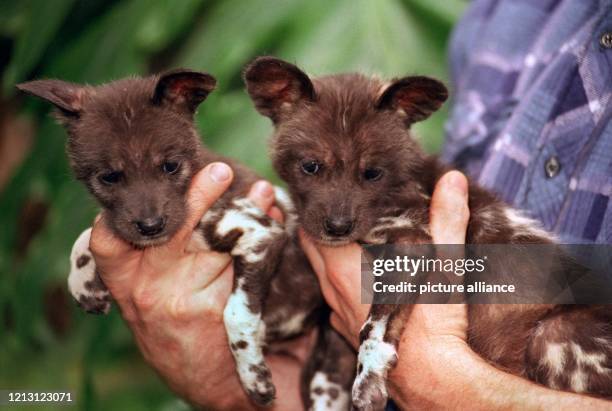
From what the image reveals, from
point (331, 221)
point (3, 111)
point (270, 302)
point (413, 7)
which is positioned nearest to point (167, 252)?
point (270, 302)

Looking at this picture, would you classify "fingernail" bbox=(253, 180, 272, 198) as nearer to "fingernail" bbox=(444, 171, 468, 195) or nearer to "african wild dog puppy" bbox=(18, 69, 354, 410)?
"african wild dog puppy" bbox=(18, 69, 354, 410)

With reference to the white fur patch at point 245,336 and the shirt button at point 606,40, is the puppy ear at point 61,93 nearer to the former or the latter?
the white fur patch at point 245,336

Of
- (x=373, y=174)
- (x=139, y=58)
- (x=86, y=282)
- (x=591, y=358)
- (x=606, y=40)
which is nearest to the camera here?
(x=591, y=358)

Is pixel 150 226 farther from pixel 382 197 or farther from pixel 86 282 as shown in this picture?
pixel 382 197

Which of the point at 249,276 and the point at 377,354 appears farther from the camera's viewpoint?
the point at 249,276

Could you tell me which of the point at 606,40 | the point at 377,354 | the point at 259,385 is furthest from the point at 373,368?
Result: the point at 606,40

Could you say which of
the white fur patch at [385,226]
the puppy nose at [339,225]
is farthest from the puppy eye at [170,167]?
the white fur patch at [385,226]
